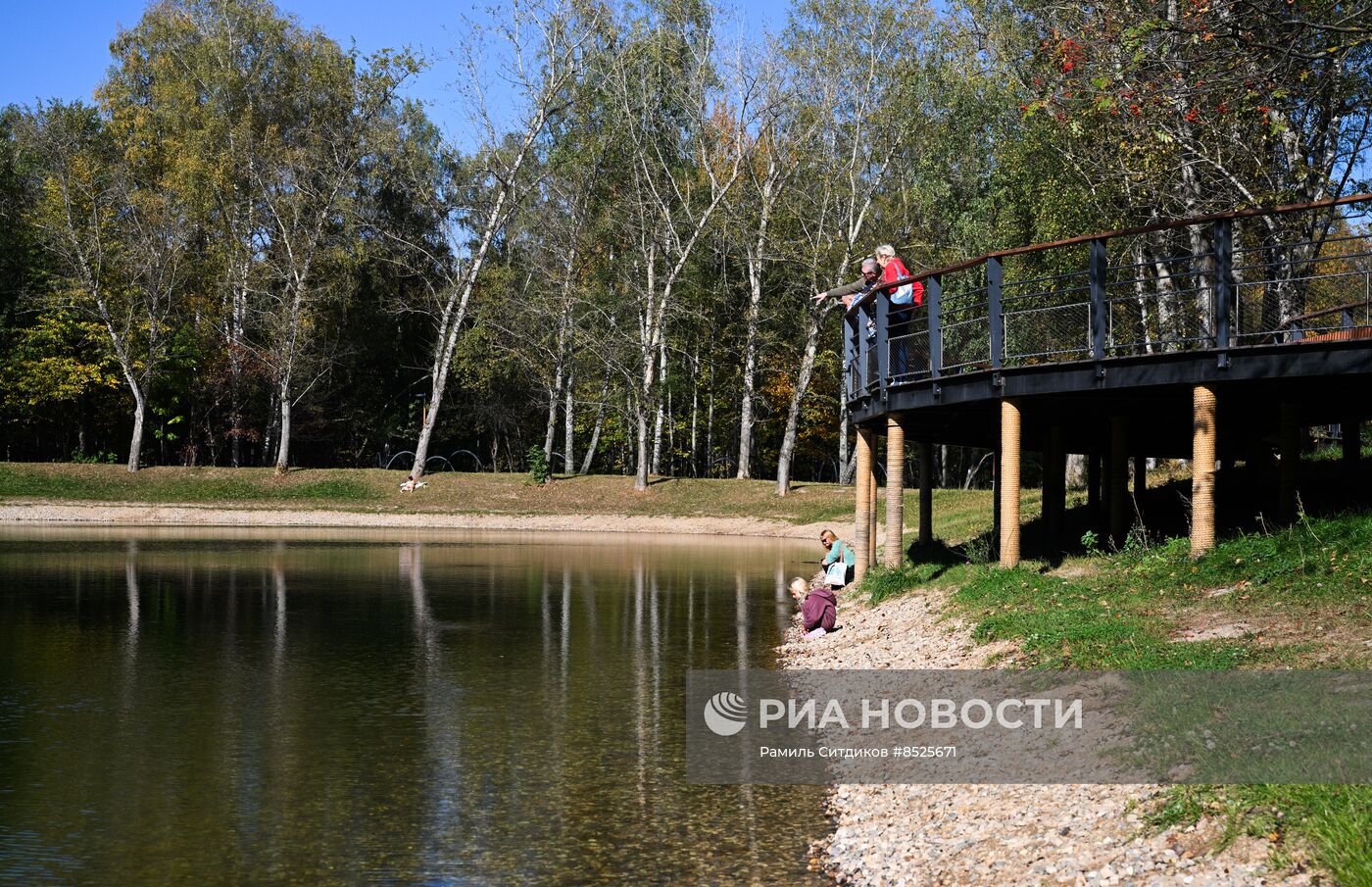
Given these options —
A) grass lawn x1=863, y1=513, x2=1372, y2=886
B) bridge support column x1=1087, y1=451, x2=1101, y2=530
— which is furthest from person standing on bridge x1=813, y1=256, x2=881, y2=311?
bridge support column x1=1087, y1=451, x2=1101, y2=530

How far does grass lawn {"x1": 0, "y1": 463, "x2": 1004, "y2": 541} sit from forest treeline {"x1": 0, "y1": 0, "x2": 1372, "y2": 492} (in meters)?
1.74

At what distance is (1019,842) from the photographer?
25.1 feet

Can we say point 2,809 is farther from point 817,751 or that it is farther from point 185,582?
point 185,582

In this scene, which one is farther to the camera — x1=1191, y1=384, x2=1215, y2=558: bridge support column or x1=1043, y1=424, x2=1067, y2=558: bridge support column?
x1=1043, y1=424, x2=1067, y2=558: bridge support column

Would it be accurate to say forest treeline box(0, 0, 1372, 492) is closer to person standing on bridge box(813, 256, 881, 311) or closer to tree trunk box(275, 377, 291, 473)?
tree trunk box(275, 377, 291, 473)

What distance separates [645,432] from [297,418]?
21.3 metres

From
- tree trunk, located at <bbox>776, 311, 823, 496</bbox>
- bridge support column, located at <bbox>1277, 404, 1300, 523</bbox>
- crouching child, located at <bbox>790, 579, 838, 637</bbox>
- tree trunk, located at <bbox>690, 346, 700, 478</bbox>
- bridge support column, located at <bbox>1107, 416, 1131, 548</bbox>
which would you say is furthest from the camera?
tree trunk, located at <bbox>690, 346, 700, 478</bbox>

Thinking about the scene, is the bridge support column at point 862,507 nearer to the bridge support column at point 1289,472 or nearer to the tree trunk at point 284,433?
the bridge support column at point 1289,472

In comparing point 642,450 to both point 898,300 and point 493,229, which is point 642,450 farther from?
point 898,300

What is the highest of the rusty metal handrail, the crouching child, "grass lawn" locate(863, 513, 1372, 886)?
the rusty metal handrail

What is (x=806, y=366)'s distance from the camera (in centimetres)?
4841

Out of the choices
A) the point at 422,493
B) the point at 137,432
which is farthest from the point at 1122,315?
the point at 137,432

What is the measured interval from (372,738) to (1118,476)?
11.8 meters

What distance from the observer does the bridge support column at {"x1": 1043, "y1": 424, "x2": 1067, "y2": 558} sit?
2073 cm
